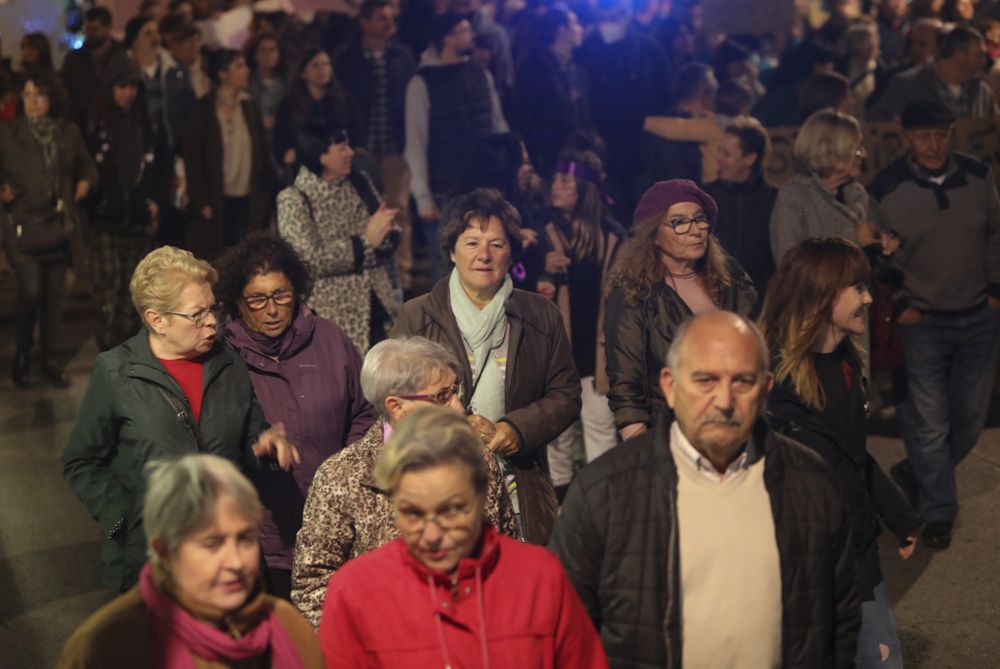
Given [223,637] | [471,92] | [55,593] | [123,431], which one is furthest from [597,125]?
[223,637]

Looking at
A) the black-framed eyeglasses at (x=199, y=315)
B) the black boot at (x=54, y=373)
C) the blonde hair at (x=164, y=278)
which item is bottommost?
the black boot at (x=54, y=373)

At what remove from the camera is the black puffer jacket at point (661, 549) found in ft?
14.4

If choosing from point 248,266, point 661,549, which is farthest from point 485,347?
point 661,549

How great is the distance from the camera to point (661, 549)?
4.39 m

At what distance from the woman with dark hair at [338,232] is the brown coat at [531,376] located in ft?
7.84

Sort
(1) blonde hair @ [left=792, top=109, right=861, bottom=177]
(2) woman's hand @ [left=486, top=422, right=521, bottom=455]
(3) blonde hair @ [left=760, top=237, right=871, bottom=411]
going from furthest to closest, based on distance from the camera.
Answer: (1) blonde hair @ [left=792, top=109, right=861, bottom=177] < (2) woman's hand @ [left=486, top=422, right=521, bottom=455] < (3) blonde hair @ [left=760, top=237, right=871, bottom=411]

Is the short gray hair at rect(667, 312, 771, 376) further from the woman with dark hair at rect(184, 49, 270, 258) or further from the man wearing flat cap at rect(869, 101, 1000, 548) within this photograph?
the woman with dark hair at rect(184, 49, 270, 258)

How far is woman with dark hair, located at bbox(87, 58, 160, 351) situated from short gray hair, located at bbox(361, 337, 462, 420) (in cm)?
848

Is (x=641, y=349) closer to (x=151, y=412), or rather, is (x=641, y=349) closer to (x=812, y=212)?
(x=812, y=212)

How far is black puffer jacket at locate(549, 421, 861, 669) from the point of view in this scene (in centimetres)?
439

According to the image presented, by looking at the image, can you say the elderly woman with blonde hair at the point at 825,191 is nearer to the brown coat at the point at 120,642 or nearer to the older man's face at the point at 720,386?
the older man's face at the point at 720,386

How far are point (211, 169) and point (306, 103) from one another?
5.56ft

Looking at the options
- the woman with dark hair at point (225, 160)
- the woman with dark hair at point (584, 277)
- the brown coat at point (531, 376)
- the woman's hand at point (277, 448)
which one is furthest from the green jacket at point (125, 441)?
the woman with dark hair at point (225, 160)

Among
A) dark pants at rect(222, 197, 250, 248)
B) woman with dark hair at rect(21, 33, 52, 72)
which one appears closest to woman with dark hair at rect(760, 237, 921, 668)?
dark pants at rect(222, 197, 250, 248)
